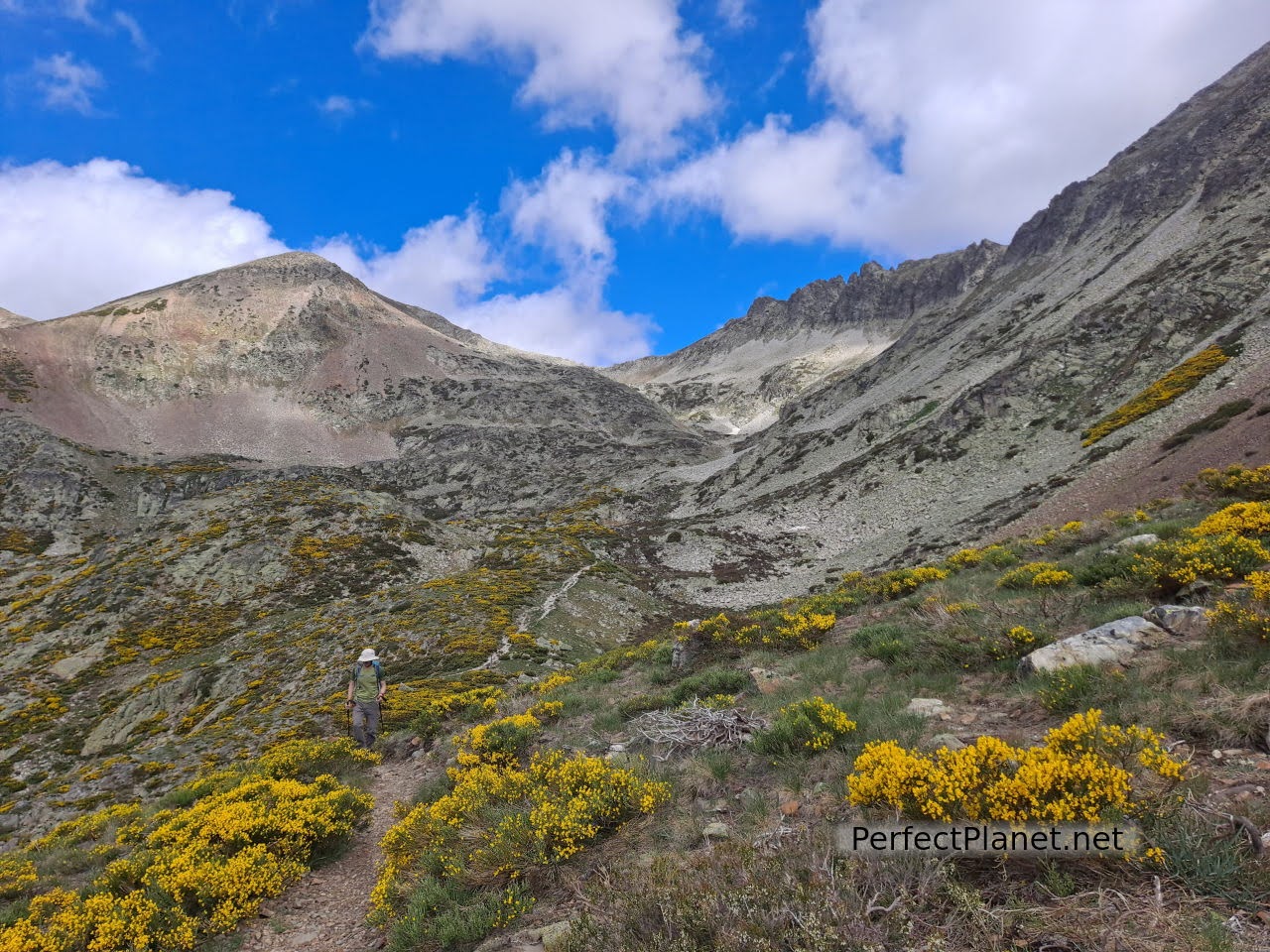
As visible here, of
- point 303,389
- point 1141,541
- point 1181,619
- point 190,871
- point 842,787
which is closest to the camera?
point 842,787

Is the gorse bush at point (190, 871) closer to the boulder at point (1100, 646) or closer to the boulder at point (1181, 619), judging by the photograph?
the boulder at point (1100, 646)

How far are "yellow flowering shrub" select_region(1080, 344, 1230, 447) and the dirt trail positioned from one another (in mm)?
48257

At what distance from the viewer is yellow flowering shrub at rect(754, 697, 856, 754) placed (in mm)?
7105

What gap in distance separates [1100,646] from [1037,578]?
4229 millimetres

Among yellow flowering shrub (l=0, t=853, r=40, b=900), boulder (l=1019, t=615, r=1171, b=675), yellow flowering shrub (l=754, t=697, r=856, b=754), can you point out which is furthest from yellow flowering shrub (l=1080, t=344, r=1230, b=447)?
yellow flowering shrub (l=0, t=853, r=40, b=900)

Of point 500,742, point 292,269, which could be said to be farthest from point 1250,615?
point 292,269

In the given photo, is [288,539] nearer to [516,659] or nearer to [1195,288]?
[516,659]

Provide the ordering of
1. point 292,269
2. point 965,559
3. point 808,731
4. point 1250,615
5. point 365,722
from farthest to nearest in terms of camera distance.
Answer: point 292,269 < point 965,559 < point 365,722 < point 808,731 < point 1250,615

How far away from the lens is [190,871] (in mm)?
7461

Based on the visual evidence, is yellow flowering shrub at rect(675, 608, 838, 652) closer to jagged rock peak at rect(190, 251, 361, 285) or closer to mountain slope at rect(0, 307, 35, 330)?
jagged rock peak at rect(190, 251, 361, 285)

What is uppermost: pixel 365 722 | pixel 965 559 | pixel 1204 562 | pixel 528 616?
pixel 528 616

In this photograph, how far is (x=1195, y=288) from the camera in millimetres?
49469

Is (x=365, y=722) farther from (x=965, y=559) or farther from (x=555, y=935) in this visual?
(x=965, y=559)

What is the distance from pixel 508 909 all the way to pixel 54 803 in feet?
57.4
